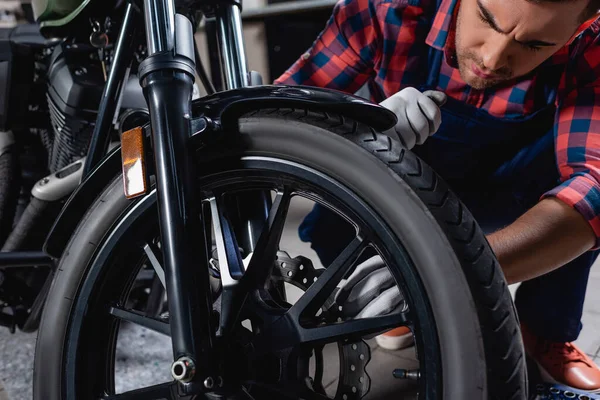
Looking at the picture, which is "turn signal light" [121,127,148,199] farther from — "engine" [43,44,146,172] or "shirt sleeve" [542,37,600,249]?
"shirt sleeve" [542,37,600,249]

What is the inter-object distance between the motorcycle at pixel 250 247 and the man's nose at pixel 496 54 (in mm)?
322

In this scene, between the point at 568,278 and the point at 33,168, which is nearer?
the point at 568,278

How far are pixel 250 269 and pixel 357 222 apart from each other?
16cm

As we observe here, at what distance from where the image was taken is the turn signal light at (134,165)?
602 mm

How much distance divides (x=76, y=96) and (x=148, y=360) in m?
0.59

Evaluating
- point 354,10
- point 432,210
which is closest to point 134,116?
point 432,210

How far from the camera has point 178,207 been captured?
0.57m

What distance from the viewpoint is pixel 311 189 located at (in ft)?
1.96

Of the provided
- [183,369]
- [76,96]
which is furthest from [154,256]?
[76,96]

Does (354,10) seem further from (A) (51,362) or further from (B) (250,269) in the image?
(A) (51,362)

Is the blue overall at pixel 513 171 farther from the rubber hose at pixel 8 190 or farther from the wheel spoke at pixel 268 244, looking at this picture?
the rubber hose at pixel 8 190

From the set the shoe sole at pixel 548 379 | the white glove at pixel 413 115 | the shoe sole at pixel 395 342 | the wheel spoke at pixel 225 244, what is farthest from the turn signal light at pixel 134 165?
the shoe sole at pixel 548 379

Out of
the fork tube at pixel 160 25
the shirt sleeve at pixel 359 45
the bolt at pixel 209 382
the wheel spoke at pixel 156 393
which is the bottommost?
the bolt at pixel 209 382

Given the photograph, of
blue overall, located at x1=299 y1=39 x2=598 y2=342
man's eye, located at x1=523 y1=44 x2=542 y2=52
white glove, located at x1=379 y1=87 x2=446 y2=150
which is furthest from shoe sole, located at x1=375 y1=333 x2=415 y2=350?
man's eye, located at x1=523 y1=44 x2=542 y2=52
